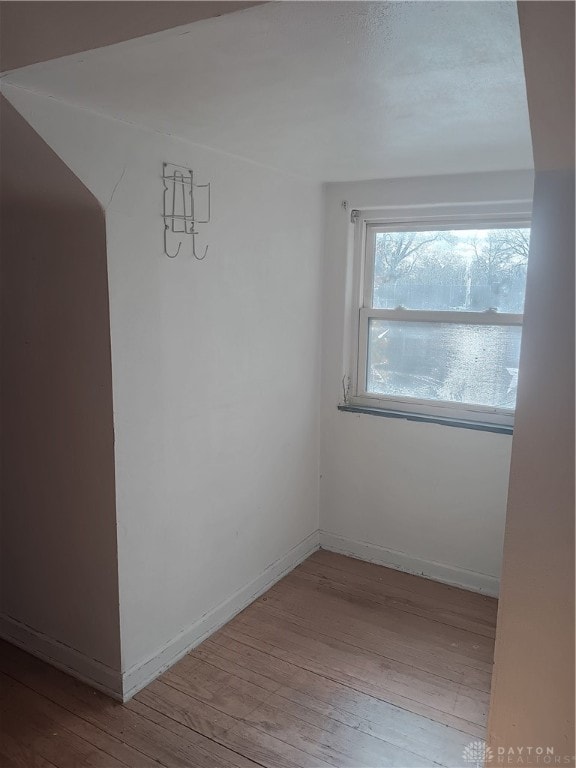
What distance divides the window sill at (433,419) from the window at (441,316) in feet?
0.11

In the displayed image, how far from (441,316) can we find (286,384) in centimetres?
89

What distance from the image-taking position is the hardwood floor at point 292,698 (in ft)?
6.63

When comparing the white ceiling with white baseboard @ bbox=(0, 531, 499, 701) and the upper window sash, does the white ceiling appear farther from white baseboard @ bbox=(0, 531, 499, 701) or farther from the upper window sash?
white baseboard @ bbox=(0, 531, 499, 701)

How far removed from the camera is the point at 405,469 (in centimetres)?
325

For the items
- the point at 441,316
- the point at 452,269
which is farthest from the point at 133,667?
the point at 452,269

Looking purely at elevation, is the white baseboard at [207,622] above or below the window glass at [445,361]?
below

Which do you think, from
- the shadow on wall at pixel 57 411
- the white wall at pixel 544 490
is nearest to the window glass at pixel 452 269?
the shadow on wall at pixel 57 411

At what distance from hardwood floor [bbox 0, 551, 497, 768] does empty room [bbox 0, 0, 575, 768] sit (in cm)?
1

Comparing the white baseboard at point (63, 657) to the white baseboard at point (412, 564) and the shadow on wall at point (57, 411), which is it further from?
the white baseboard at point (412, 564)

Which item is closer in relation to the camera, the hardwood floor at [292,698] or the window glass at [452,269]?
the hardwood floor at [292,698]

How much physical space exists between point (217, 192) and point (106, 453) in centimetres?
118

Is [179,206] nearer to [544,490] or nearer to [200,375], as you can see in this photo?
[200,375]

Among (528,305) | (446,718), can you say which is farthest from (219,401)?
(528,305)

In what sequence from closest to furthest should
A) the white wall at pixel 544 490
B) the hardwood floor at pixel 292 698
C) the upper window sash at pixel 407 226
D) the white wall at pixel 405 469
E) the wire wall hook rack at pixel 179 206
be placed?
the white wall at pixel 544 490 → the hardwood floor at pixel 292 698 → the wire wall hook rack at pixel 179 206 → the upper window sash at pixel 407 226 → the white wall at pixel 405 469
